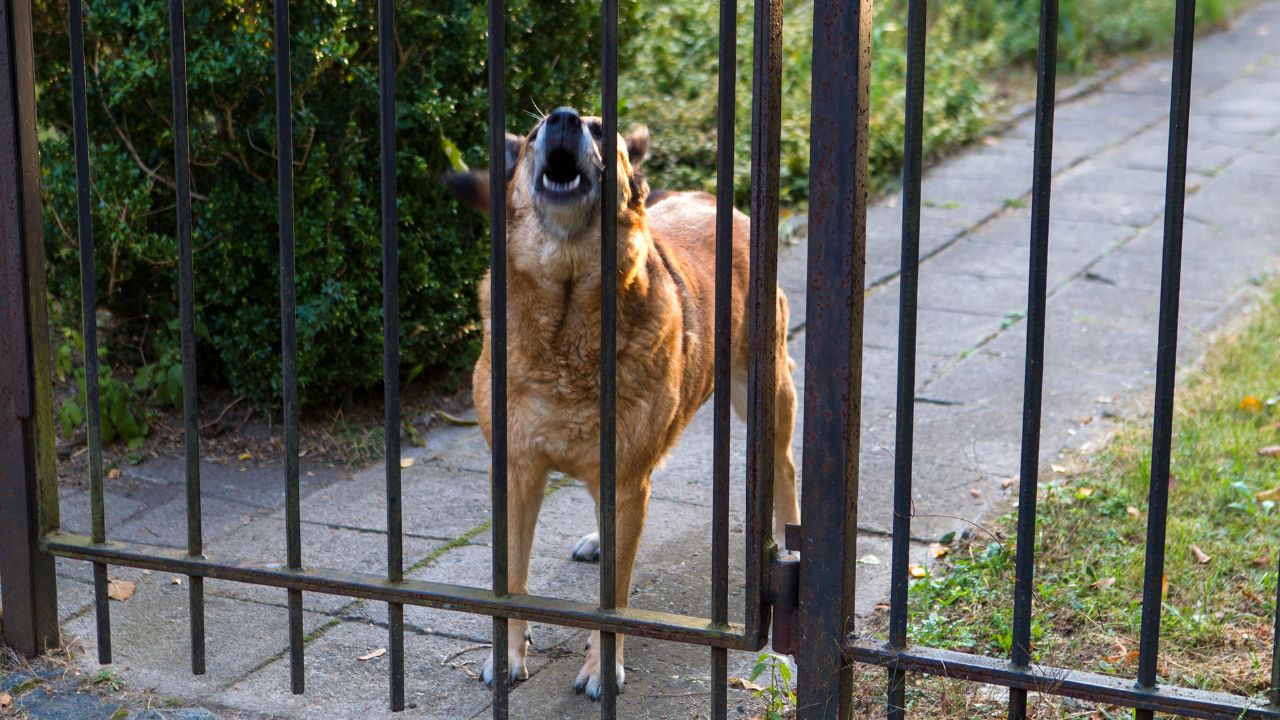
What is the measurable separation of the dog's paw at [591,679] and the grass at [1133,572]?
69 cm

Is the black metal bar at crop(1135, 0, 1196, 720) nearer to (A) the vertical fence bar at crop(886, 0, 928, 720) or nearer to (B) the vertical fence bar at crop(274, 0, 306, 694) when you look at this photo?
(A) the vertical fence bar at crop(886, 0, 928, 720)

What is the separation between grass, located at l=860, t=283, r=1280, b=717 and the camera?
3.65 m

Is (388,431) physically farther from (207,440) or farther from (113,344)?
(113,344)

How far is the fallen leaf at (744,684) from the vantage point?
365 cm

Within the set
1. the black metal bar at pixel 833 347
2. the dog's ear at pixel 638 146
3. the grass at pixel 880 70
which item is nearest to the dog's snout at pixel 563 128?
the dog's ear at pixel 638 146

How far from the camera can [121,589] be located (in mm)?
4305

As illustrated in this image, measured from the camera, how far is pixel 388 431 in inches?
128

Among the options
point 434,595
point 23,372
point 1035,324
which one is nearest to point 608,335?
point 434,595

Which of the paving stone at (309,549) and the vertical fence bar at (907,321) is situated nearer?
the vertical fence bar at (907,321)

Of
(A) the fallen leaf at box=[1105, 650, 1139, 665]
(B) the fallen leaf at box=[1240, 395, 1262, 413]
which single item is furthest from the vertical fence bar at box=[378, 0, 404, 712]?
(B) the fallen leaf at box=[1240, 395, 1262, 413]

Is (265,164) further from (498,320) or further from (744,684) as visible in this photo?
(744,684)

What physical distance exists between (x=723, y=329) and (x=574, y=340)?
0.81 meters

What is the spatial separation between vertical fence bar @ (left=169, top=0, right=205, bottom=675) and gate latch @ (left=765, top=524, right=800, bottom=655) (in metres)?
1.50

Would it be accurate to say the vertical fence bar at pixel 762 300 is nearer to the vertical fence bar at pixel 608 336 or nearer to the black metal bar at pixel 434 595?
the black metal bar at pixel 434 595
